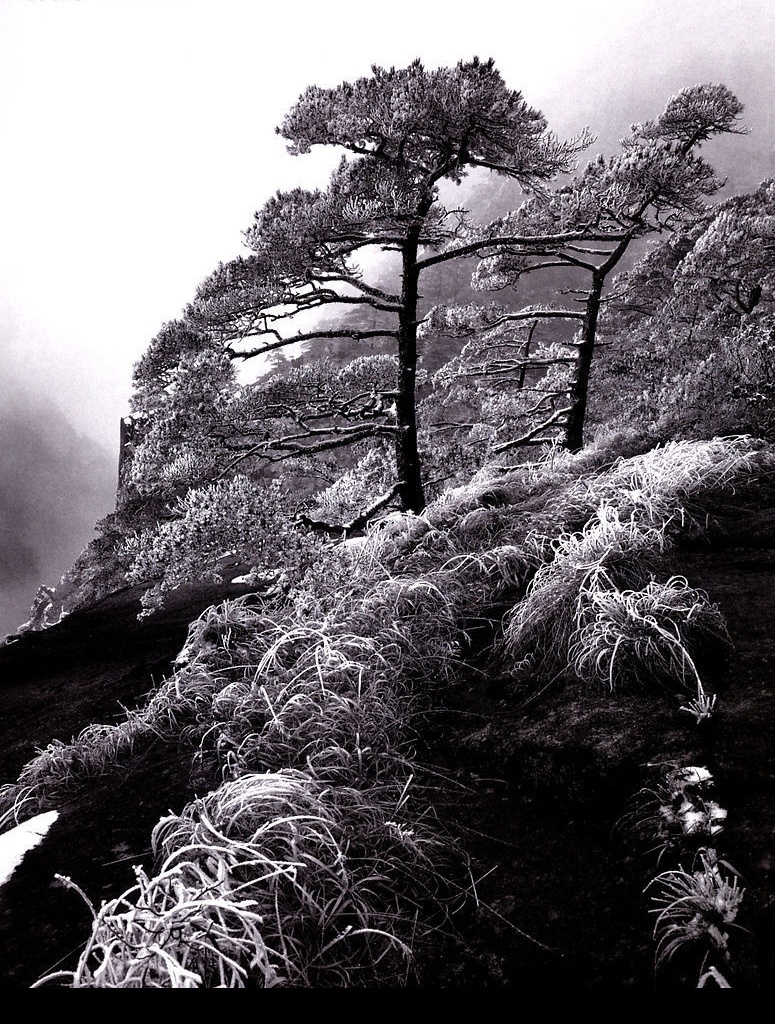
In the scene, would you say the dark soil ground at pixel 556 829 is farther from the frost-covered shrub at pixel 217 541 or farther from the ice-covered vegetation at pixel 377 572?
the frost-covered shrub at pixel 217 541

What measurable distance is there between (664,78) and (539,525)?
3707 inches

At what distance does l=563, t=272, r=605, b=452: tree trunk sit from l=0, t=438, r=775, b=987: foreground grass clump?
→ 5.86 m

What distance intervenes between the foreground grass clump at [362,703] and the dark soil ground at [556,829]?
10 centimetres

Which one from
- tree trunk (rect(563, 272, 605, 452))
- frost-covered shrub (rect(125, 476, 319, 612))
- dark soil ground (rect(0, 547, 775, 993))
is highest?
tree trunk (rect(563, 272, 605, 452))

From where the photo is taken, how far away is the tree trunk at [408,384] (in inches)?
247


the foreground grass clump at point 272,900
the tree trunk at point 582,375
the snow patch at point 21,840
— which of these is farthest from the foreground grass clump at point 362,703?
the tree trunk at point 582,375

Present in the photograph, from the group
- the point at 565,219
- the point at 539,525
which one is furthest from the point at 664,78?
the point at 539,525

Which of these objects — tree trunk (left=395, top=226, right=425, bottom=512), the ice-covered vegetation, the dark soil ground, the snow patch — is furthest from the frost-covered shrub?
tree trunk (left=395, top=226, right=425, bottom=512)

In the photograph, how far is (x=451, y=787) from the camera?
2100 millimetres

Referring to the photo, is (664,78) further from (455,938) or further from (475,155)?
(455,938)

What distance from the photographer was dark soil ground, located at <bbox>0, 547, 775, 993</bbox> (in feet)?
4.35

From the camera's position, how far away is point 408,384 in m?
6.76

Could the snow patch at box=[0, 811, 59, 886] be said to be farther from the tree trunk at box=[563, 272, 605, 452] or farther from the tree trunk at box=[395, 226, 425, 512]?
the tree trunk at box=[563, 272, 605, 452]

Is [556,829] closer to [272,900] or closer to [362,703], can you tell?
[272,900]
